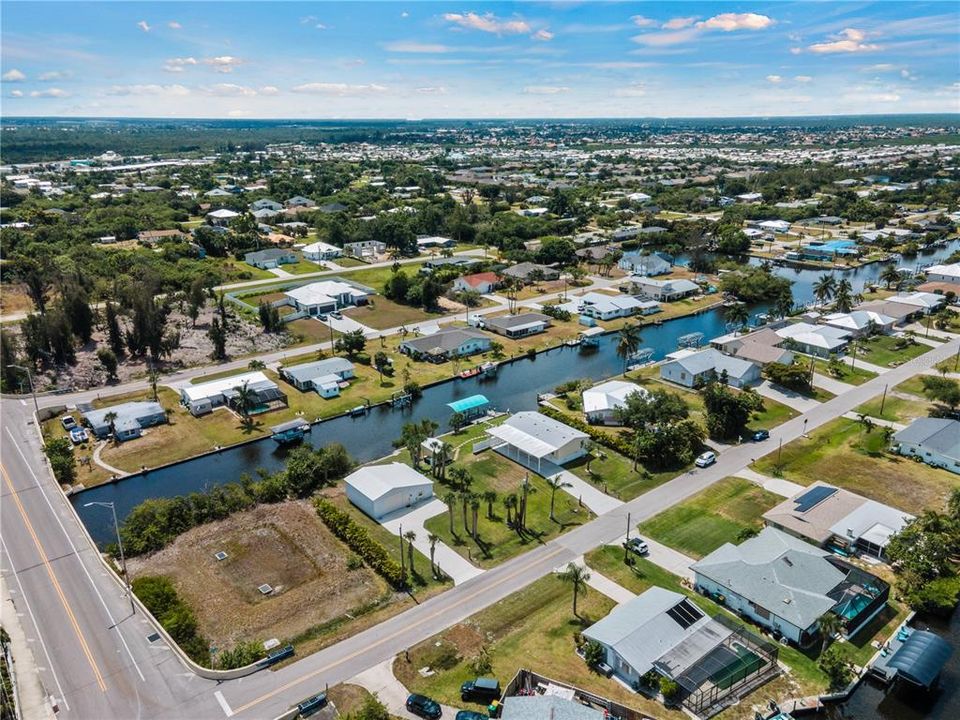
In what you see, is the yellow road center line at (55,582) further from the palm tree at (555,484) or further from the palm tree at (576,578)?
the palm tree at (555,484)

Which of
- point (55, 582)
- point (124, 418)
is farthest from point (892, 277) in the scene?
point (55, 582)

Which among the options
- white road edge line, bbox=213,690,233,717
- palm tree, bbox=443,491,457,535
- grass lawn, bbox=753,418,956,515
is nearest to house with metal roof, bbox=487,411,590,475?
palm tree, bbox=443,491,457,535

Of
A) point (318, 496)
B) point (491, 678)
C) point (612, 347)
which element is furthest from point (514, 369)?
point (491, 678)

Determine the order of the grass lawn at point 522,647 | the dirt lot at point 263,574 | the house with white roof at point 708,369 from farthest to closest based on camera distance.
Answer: the house with white roof at point 708,369
the dirt lot at point 263,574
the grass lawn at point 522,647

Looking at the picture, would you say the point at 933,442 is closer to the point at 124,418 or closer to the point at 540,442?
the point at 540,442

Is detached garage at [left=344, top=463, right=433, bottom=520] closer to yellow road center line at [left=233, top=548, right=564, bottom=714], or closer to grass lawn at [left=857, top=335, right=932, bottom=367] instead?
yellow road center line at [left=233, top=548, right=564, bottom=714]

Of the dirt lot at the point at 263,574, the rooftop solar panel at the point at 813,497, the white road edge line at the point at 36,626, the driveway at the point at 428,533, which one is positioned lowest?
the dirt lot at the point at 263,574

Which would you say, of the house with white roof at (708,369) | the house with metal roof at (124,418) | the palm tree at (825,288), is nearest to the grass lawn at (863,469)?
the house with white roof at (708,369)
